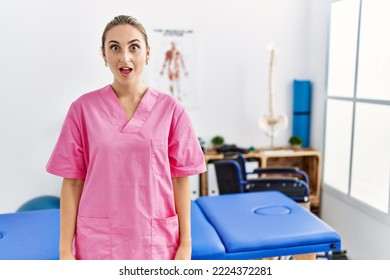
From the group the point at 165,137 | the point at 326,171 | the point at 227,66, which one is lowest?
the point at 326,171

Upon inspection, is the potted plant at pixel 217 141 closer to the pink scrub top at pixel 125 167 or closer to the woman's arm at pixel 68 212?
the pink scrub top at pixel 125 167

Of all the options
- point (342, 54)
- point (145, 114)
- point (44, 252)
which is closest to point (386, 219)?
point (342, 54)

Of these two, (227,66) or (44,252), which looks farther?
(227,66)

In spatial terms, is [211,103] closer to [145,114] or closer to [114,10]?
[114,10]

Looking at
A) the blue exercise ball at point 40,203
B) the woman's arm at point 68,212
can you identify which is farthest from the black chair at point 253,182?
the woman's arm at point 68,212

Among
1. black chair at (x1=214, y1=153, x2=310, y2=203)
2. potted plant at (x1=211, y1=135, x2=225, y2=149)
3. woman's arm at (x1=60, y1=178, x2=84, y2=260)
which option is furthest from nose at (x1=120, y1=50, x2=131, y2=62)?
potted plant at (x1=211, y1=135, x2=225, y2=149)

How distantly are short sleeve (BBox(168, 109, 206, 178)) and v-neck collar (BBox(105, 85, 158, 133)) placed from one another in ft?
0.27

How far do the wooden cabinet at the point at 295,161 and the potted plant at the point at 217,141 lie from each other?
91 mm

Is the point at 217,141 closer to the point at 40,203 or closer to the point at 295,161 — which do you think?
the point at 295,161

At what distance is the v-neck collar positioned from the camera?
945mm

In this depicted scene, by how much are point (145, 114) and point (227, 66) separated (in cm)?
191

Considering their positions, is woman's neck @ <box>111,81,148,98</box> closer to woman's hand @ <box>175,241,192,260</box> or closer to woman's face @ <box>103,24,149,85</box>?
woman's face @ <box>103,24,149,85</box>

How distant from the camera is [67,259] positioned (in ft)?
3.15

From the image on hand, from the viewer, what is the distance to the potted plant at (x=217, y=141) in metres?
2.80
